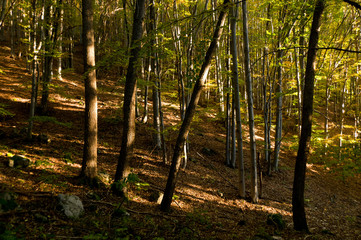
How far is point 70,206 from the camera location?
3.86 metres

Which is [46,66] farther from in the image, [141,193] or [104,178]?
[141,193]

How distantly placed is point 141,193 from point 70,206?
8.30 ft

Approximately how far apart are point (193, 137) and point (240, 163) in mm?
5958

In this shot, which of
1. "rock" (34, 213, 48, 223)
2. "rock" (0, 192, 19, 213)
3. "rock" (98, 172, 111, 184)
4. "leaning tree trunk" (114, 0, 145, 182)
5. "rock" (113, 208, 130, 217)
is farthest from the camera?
"rock" (98, 172, 111, 184)

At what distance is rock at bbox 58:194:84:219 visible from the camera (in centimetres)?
A: 374

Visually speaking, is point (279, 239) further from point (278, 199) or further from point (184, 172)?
point (184, 172)

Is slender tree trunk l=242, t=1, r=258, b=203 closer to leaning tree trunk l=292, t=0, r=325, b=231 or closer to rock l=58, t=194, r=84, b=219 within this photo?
leaning tree trunk l=292, t=0, r=325, b=231

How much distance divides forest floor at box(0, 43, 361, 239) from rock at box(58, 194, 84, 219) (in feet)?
0.36

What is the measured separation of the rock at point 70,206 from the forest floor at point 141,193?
11 cm

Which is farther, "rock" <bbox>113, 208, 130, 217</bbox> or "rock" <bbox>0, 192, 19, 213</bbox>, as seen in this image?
"rock" <bbox>113, 208, 130, 217</bbox>

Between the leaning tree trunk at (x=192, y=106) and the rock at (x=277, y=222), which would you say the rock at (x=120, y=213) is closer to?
the leaning tree trunk at (x=192, y=106)

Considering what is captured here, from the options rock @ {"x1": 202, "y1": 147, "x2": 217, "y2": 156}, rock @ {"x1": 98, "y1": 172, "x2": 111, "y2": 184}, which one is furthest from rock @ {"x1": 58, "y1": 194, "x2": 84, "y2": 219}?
rock @ {"x1": 202, "y1": 147, "x2": 217, "y2": 156}

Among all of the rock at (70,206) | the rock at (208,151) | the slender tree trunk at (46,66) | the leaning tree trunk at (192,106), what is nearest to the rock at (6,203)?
the rock at (70,206)

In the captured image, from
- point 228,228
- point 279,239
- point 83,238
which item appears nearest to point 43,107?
point 83,238
